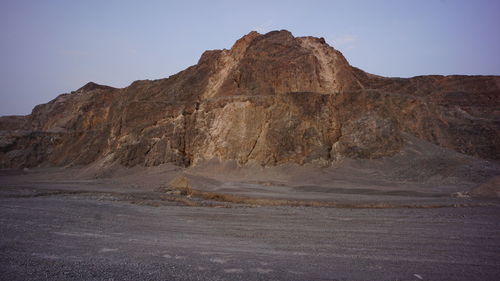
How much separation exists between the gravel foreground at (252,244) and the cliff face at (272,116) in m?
17.1

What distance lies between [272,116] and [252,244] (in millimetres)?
23962

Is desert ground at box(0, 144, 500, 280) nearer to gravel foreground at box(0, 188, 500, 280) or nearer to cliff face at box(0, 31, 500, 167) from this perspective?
gravel foreground at box(0, 188, 500, 280)

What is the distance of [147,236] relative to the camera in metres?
10.0

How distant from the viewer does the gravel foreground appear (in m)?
6.83

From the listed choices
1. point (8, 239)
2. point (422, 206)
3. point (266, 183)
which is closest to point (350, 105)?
point (266, 183)

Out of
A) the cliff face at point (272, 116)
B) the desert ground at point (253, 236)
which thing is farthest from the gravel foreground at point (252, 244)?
the cliff face at point (272, 116)

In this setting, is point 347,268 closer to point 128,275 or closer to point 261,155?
point 128,275

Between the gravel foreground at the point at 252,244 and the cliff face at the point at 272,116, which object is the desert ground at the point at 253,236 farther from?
the cliff face at the point at 272,116

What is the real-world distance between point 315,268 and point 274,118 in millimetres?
25712

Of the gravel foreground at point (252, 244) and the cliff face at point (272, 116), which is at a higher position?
the cliff face at point (272, 116)

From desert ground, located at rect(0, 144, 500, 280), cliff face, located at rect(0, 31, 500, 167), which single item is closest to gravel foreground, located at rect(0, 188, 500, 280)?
desert ground, located at rect(0, 144, 500, 280)

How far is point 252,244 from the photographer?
9.05 meters

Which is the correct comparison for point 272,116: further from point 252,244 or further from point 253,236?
point 252,244

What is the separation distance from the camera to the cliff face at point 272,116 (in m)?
31.3
